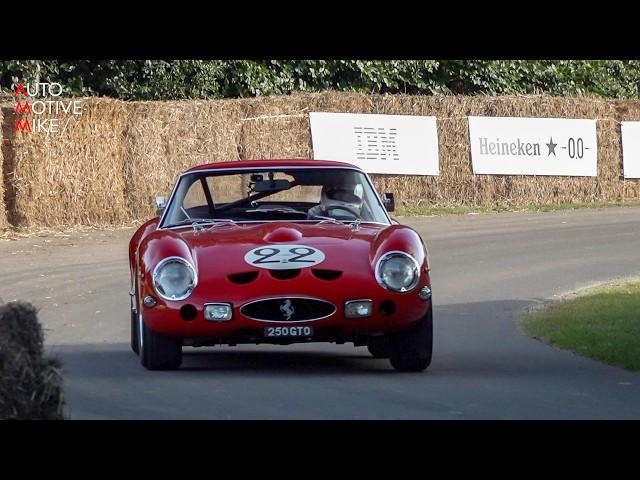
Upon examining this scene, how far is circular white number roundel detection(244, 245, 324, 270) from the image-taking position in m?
9.45

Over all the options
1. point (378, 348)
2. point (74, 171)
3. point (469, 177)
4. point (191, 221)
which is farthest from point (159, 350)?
point (469, 177)

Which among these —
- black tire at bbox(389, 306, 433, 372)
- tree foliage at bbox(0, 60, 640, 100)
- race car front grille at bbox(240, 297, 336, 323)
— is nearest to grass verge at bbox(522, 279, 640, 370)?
black tire at bbox(389, 306, 433, 372)

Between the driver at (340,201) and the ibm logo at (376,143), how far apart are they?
15.0m

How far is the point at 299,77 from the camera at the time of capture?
2988cm

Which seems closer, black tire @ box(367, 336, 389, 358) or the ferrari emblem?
the ferrari emblem

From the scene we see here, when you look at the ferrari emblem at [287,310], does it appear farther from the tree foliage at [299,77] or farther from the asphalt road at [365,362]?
the tree foliage at [299,77]

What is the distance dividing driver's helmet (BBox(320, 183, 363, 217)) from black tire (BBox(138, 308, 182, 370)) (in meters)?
1.83

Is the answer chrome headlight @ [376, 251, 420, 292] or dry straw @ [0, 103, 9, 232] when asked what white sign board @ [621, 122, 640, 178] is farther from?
chrome headlight @ [376, 251, 420, 292]

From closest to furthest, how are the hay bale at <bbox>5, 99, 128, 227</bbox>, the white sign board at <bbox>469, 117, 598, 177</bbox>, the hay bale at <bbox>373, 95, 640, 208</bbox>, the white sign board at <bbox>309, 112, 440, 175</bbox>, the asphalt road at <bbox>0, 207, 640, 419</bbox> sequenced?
the asphalt road at <bbox>0, 207, 640, 419</bbox>
the hay bale at <bbox>5, 99, 128, 227</bbox>
the white sign board at <bbox>309, 112, 440, 175</bbox>
the hay bale at <bbox>373, 95, 640, 208</bbox>
the white sign board at <bbox>469, 117, 598, 177</bbox>

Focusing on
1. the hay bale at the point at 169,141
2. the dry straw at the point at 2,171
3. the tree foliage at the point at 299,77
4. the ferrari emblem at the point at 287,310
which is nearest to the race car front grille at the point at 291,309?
the ferrari emblem at the point at 287,310

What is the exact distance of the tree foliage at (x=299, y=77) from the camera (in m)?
28.0
